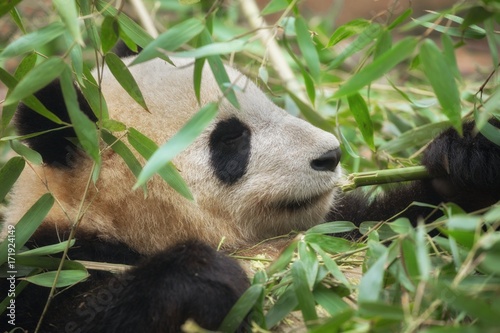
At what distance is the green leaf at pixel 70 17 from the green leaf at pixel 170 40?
17cm

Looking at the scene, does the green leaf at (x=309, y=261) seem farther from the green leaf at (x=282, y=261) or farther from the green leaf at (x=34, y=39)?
the green leaf at (x=34, y=39)

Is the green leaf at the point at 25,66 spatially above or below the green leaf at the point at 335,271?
above

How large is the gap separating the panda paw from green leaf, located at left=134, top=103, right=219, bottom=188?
43.6 inches

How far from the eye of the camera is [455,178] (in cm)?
256

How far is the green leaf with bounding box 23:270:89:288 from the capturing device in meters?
2.14

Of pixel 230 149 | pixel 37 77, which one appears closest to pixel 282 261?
pixel 230 149

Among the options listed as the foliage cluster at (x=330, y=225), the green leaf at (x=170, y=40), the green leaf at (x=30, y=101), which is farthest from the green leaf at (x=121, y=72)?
the green leaf at (x=170, y=40)

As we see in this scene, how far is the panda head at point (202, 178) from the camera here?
2.53 meters

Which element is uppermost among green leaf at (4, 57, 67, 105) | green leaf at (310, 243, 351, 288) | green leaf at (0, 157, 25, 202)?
green leaf at (4, 57, 67, 105)

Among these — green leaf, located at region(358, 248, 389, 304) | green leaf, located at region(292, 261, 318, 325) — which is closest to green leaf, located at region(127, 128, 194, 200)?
green leaf, located at region(292, 261, 318, 325)

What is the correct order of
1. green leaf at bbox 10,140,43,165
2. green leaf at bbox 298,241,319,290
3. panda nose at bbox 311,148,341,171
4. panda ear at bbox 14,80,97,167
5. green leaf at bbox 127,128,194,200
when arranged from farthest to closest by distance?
panda nose at bbox 311,148,341,171 → panda ear at bbox 14,80,97,167 → green leaf at bbox 10,140,43,165 → green leaf at bbox 127,128,194,200 → green leaf at bbox 298,241,319,290

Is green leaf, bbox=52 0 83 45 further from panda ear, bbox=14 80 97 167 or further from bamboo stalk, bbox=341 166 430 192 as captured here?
bamboo stalk, bbox=341 166 430 192

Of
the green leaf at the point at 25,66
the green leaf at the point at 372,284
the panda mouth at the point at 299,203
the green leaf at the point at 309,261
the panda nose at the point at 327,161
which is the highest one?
the green leaf at the point at 25,66

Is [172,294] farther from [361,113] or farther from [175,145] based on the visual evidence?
[361,113]
